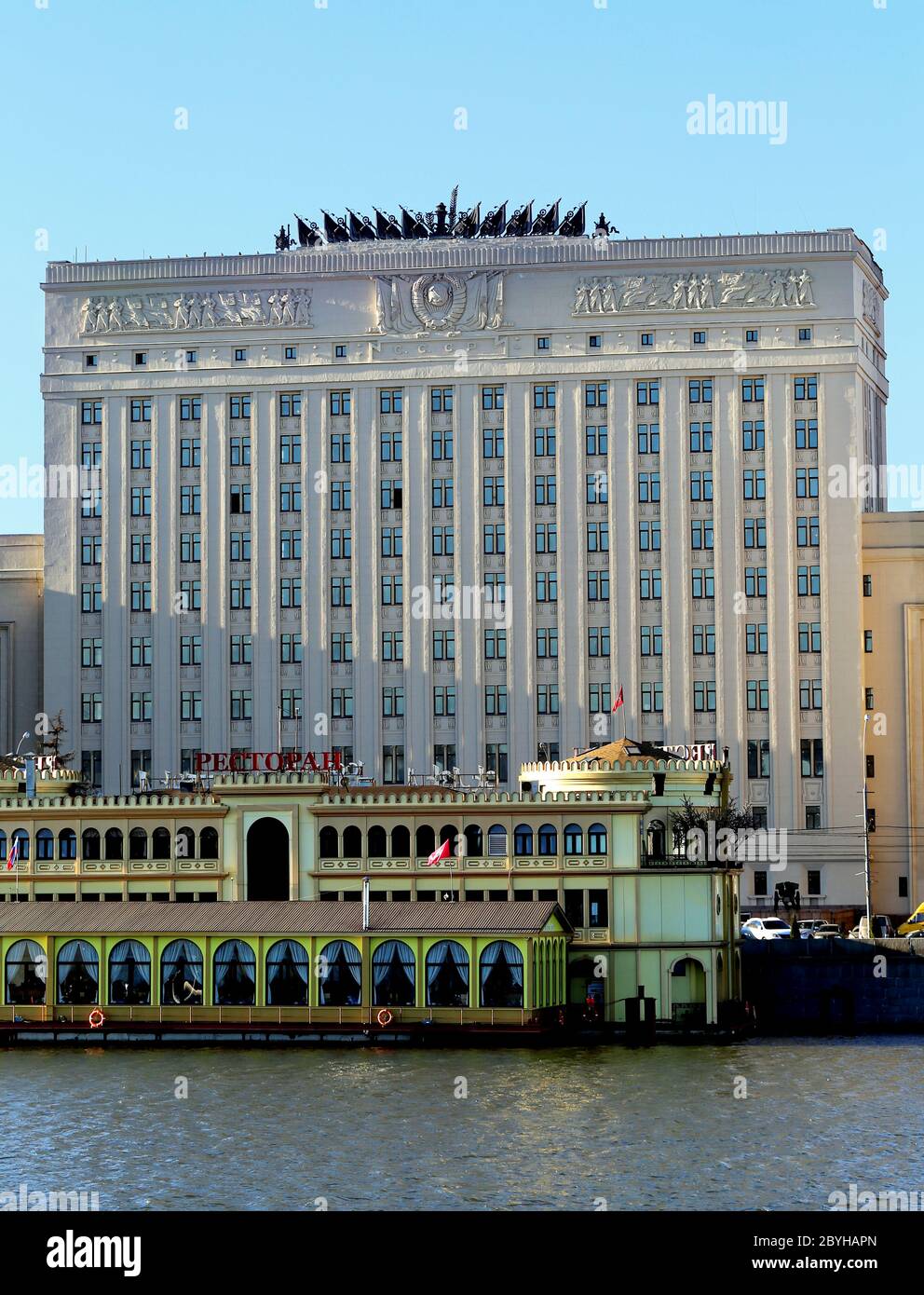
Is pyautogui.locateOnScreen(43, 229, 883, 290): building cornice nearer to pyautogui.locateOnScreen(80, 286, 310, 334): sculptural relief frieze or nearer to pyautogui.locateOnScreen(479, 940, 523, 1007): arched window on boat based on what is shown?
pyautogui.locateOnScreen(80, 286, 310, 334): sculptural relief frieze

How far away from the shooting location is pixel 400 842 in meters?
76.9

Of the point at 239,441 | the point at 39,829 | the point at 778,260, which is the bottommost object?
the point at 39,829

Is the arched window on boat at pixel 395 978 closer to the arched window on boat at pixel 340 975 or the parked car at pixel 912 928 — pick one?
the arched window on boat at pixel 340 975

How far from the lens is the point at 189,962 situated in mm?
73125

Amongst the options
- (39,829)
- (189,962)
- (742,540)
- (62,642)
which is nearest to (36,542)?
(62,642)

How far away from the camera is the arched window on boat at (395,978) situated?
71375 mm

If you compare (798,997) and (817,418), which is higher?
(817,418)

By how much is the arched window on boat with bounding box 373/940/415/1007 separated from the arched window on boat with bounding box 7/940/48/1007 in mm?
12388

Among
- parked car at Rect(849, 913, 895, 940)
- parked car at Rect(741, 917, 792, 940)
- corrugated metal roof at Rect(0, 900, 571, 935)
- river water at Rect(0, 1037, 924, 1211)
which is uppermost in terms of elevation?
corrugated metal roof at Rect(0, 900, 571, 935)

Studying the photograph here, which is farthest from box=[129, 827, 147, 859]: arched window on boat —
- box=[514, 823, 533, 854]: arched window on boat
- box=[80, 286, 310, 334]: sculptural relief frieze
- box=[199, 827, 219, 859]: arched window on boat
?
box=[80, 286, 310, 334]: sculptural relief frieze

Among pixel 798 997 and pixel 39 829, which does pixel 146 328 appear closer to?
pixel 39 829

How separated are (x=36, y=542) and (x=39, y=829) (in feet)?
180

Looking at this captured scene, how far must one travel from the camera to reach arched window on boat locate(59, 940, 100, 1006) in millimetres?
74188

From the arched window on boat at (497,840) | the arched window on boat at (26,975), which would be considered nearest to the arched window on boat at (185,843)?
the arched window on boat at (26,975)
